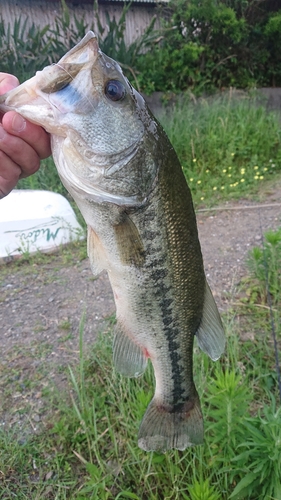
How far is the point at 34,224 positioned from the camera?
4227 millimetres

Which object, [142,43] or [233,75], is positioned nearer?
[142,43]

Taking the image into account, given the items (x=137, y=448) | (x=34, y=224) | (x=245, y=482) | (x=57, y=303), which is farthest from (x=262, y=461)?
(x=34, y=224)

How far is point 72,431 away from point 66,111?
1.69m

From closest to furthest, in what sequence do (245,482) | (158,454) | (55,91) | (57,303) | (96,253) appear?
1. (55,91)
2. (96,253)
3. (245,482)
4. (158,454)
5. (57,303)

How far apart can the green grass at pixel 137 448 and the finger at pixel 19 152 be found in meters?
1.00

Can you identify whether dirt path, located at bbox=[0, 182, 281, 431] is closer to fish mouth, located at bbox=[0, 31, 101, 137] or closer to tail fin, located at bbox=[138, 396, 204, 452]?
tail fin, located at bbox=[138, 396, 204, 452]

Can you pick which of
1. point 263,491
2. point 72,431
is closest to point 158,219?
point 263,491

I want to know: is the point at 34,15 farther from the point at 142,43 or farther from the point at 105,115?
the point at 105,115

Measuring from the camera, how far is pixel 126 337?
62.2 inches

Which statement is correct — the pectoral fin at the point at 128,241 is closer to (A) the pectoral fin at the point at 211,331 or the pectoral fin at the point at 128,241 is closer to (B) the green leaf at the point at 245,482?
(A) the pectoral fin at the point at 211,331

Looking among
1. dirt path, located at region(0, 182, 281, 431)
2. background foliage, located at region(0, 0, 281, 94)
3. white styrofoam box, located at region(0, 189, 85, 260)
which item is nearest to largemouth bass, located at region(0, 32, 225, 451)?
dirt path, located at region(0, 182, 281, 431)

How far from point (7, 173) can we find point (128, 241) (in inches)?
21.0

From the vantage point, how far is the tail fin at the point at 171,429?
162cm

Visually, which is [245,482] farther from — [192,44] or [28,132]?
[192,44]
